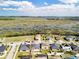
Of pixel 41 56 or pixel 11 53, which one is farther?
pixel 11 53

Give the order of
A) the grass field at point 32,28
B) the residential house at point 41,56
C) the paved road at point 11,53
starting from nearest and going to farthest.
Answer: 1. the residential house at point 41,56
2. the paved road at point 11,53
3. the grass field at point 32,28

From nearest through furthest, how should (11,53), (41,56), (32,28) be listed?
(41,56), (11,53), (32,28)

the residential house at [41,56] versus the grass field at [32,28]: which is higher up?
the grass field at [32,28]

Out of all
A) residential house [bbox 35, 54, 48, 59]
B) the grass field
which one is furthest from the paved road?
the grass field


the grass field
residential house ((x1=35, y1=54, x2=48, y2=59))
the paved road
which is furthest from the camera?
the grass field

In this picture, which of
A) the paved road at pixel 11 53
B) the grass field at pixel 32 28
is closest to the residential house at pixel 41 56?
the paved road at pixel 11 53

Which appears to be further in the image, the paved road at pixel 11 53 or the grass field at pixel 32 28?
the grass field at pixel 32 28

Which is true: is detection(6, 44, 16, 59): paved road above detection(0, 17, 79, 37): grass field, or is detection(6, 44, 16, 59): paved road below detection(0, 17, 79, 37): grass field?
below

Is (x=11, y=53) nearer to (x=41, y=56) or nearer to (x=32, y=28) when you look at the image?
(x=41, y=56)

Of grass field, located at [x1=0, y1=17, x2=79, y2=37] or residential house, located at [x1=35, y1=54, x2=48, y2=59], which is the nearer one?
residential house, located at [x1=35, y1=54, x2=48, y2=59]

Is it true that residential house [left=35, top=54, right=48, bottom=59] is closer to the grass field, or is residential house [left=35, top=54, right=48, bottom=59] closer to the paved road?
the paved road

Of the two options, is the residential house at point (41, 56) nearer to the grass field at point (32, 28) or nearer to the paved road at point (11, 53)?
the paved road at point (11, 53)

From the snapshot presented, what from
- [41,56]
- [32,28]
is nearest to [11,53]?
[41,56]
